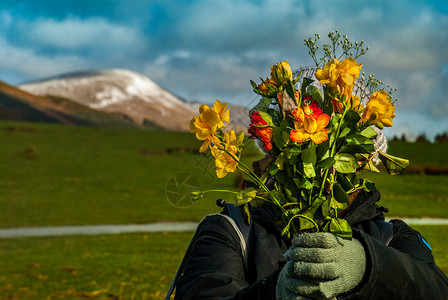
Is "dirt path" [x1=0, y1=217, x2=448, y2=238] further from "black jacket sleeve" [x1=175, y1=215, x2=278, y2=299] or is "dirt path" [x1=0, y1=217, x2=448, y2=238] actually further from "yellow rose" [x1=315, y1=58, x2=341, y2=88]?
"yellow rose" [x1=315, y1=58, x2=341, y2=88]

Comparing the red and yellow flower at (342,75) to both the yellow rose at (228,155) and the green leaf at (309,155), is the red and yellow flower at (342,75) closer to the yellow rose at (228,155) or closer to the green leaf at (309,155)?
the green leaf at (309,155)

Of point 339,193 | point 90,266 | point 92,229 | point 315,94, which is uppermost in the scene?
point 315,94

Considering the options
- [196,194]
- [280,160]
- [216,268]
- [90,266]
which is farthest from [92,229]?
[280,160]

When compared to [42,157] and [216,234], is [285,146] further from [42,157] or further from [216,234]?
[42,157]

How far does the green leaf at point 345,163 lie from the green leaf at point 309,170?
0.09m

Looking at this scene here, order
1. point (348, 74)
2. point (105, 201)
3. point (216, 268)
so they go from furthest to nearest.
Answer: point (105, 201)
point (216, 268)
point (348, 74)

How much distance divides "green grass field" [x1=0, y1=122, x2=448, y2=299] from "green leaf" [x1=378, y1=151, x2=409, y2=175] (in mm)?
206

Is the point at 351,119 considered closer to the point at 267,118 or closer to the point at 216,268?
the point at 267,118

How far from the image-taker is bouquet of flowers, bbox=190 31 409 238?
1556 millimetres

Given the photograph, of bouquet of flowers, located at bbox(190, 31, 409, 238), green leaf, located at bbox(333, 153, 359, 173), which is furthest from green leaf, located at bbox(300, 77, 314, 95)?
green leaf, located at bbox(333, 153, 359, 173)

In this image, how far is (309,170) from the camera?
5.03 ft

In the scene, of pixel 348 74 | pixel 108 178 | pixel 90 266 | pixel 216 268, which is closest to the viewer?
pixel 348 74

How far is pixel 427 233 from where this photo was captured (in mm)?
15969

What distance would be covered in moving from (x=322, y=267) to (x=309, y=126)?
16.9 inches
